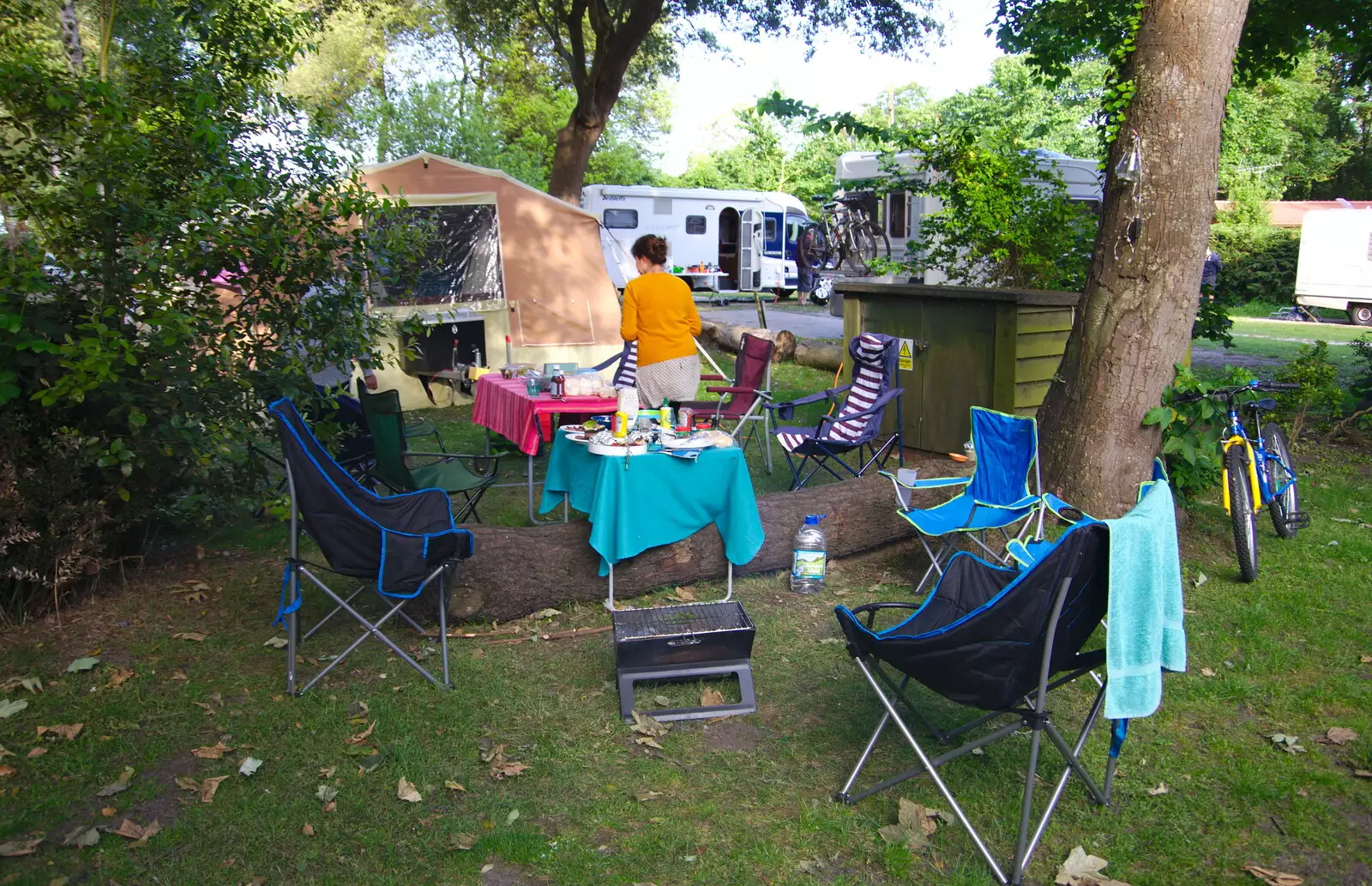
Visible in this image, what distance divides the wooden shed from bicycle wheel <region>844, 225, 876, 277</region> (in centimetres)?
1108

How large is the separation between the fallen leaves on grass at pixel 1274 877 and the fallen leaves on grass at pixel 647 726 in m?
1.70

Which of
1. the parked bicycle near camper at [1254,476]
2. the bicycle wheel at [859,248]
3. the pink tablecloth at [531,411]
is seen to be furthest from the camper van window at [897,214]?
the parked bicycle near camper at [1254,476]

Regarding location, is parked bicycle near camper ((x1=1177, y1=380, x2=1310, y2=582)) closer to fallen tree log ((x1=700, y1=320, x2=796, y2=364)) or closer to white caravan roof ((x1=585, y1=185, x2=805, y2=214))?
fallen tree log ((x1=700, y1=320, x2=796, y2=364))

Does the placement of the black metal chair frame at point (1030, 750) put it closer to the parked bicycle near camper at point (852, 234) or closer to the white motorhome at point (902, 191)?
the white motorhome at point (902, 191)

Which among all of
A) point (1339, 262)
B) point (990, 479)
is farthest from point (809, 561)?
point (1339, 262)

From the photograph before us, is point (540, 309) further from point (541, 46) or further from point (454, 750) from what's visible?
point (541, 46)

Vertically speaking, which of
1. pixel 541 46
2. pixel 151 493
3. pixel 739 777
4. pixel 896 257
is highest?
pixel 541 46

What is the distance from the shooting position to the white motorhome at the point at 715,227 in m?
18.8

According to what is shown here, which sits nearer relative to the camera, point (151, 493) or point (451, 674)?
point (451, 674)

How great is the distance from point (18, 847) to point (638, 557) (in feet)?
7.95

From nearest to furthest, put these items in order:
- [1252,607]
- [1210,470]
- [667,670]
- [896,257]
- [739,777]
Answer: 1. [739,777]
2. [667,670]
3. [1252,607]
4. [1210,470]
5. [896,257]

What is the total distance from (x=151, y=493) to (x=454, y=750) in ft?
7.07

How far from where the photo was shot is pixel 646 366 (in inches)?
249

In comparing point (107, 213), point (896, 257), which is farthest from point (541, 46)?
point (107, 213)
